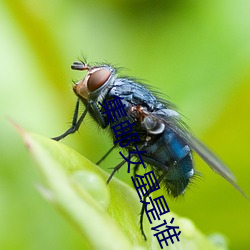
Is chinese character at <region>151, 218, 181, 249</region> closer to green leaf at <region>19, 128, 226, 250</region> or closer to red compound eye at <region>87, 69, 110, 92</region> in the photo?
green leaf at <region>19, 128, 226, 250</region>

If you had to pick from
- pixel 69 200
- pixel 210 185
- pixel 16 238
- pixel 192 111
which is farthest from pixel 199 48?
pixel 69 200

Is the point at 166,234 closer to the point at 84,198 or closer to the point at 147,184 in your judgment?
the point at 147,184

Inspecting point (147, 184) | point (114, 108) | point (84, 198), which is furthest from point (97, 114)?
point (84, 198)

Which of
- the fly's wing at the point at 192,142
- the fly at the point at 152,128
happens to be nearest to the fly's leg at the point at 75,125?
the fly at the point at 152,128

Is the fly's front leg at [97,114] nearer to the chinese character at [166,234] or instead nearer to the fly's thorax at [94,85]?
the fly's thorax at [94,85]

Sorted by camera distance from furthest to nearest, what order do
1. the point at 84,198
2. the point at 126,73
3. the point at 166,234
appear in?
the point at 126,73, the point at 166,234, the point at 84,198

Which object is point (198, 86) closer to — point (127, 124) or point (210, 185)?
point (210, 185)
